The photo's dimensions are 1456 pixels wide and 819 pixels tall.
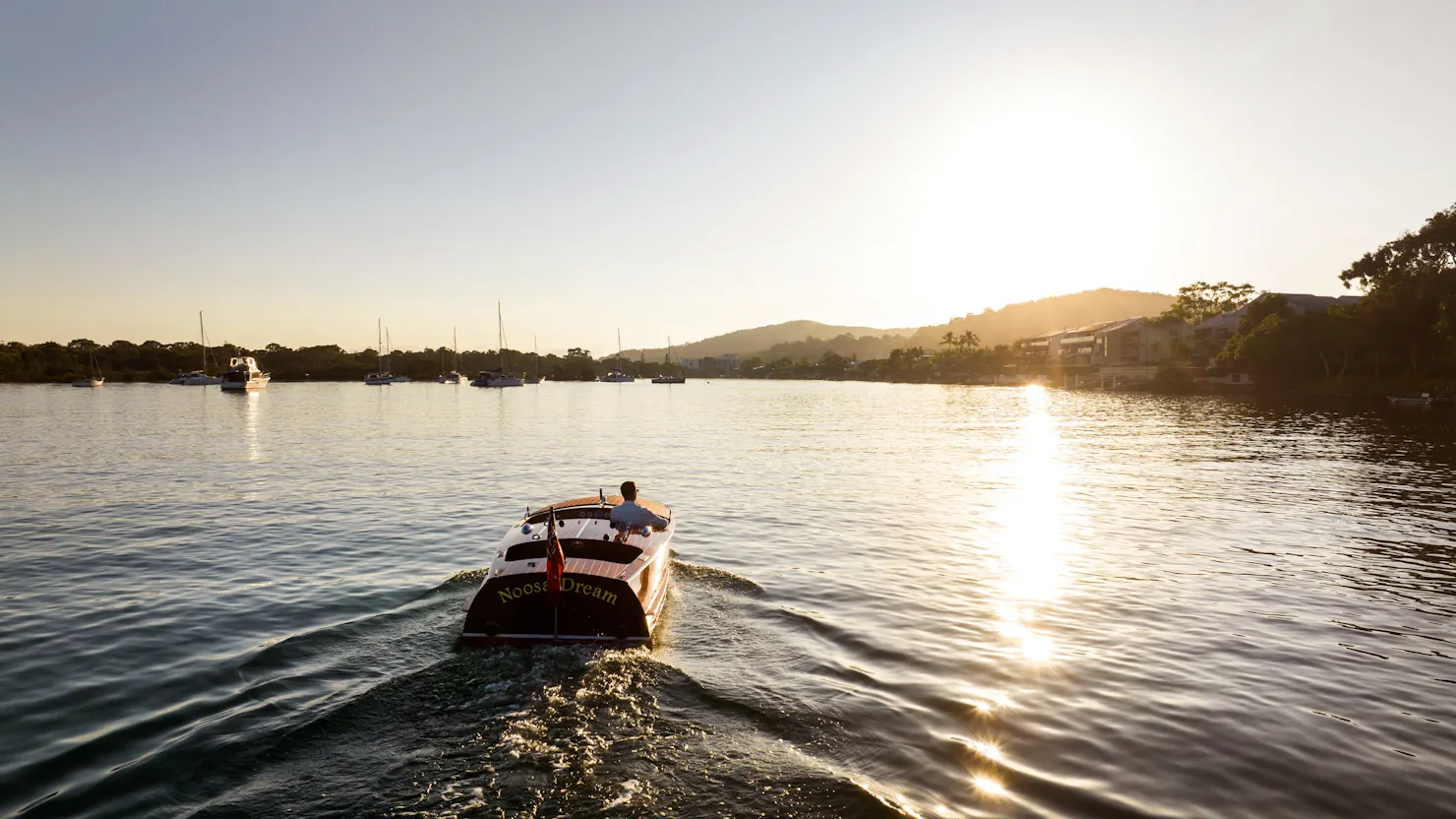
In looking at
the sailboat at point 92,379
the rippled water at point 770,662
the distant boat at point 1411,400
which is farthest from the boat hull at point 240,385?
the distant boat at point 1411,400

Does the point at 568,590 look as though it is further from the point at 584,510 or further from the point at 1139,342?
the point at 1139,342

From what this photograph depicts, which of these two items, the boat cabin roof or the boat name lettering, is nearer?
the boat name lettering

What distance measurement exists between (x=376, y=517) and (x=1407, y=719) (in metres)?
26.9

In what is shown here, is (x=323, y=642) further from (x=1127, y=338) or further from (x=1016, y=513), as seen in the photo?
(x=1127, y=338)

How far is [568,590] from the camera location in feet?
38.8

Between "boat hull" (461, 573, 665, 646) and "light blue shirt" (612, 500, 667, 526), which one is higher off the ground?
"light blue shirt" (612, 500, 667, 526)

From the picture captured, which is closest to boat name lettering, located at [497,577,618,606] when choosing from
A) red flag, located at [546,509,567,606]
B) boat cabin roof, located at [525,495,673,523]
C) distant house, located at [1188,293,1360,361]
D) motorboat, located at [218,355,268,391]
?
red flag, located at [546,509,567,606]

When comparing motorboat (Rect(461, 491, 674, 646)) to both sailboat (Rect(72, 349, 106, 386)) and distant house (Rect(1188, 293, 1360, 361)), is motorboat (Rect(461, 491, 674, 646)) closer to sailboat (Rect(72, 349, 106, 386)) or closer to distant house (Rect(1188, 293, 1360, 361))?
distant house (Rect(1188, 293, 1360, 361))

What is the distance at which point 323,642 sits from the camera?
42.4 ft

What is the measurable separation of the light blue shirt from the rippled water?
77.4 inches

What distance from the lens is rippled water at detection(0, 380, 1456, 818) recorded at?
27.1ft

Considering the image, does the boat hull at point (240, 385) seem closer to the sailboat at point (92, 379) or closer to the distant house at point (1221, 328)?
the sailboat at point (92, 379)

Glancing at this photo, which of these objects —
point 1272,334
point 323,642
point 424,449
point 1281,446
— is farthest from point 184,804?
point 1272,334

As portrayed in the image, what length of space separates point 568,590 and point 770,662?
360cm
